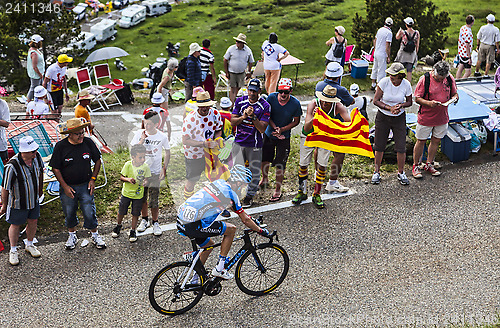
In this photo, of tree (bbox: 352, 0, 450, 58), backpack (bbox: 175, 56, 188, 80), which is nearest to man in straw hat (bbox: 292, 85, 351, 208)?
backpack (bbox: 175, 56, 188, 80)

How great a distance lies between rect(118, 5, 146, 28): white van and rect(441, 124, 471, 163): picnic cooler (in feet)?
172

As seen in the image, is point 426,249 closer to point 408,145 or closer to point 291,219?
point 291,219

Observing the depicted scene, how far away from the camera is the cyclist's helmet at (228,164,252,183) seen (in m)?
8.79

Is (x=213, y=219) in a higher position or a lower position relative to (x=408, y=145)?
higher

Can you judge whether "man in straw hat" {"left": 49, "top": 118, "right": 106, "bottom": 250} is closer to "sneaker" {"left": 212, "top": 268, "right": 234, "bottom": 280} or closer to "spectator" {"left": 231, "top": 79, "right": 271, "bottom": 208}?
"sneaker" {"left": 212, "top": 268, "right": 234, "bottom": 280}

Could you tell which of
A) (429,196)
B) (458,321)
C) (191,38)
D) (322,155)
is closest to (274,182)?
(322,155)

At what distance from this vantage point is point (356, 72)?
53.3 feet

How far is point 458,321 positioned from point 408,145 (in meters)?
A: 5.06

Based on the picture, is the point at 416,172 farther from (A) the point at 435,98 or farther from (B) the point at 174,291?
(B) the point at 174,291

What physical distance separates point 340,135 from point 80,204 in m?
4.39

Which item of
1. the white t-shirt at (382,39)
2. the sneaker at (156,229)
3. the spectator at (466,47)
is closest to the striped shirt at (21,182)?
the sneaker at (156,229)

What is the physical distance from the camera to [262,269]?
7.09m

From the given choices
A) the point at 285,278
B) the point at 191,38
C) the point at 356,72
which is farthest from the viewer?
the point at 191,38

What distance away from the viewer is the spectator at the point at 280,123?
29.6 feet
